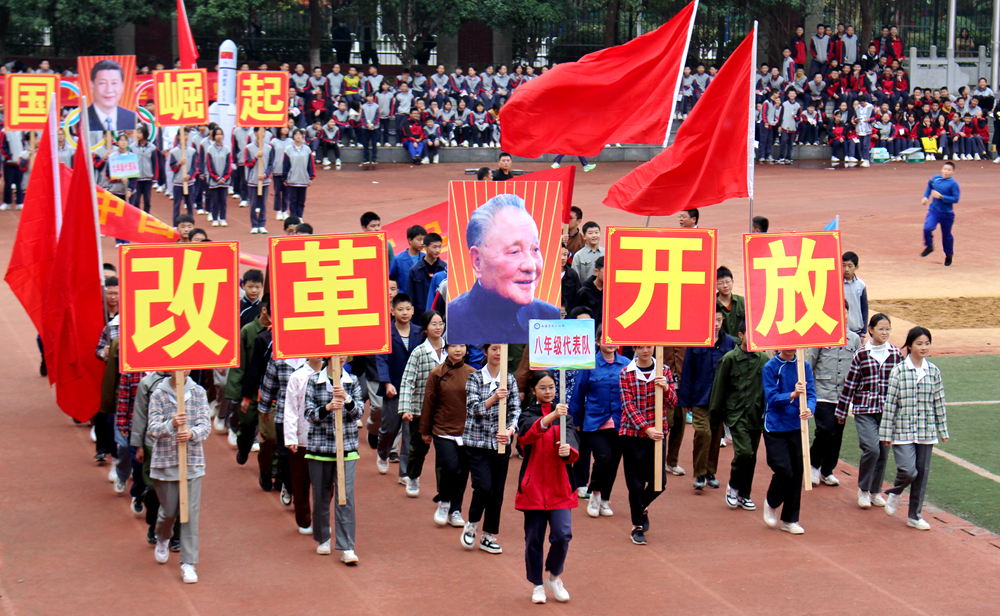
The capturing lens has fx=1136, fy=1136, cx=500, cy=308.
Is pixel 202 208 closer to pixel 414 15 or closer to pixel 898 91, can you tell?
pixel 414 15

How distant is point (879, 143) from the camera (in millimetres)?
31250

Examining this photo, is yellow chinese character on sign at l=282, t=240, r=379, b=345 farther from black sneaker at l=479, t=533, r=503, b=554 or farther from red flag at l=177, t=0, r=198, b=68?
red flag at l=177, t=0, r=198, b=68

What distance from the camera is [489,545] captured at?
8555 mm

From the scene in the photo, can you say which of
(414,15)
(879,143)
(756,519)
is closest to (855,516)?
(756,519)

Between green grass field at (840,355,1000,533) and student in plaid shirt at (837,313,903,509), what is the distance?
706mm

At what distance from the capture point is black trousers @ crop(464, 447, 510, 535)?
8.49 m

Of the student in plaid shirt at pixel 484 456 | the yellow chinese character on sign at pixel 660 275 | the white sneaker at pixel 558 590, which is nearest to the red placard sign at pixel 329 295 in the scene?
the student in plaid shirt at pixel 484 456

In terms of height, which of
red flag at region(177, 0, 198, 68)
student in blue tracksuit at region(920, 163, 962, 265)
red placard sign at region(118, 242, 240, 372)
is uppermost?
red flag at region(177, 0, 198, 68)

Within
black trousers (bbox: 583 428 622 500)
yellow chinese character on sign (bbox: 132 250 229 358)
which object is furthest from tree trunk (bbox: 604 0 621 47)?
yellow chinese character on sign (bbox: 132 250 229 358)

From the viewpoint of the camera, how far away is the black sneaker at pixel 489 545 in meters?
8.53

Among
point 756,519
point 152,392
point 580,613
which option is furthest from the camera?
point 756,519

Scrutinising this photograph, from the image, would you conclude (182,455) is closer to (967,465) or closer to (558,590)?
(558,590)

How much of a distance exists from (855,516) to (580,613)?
3.16 metres

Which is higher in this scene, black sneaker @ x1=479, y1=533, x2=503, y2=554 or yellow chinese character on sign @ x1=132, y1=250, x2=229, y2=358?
yellow chinese character on sign @ x1=132, y1=250, x2=229, y2=358
